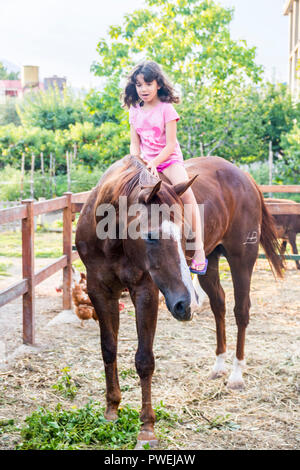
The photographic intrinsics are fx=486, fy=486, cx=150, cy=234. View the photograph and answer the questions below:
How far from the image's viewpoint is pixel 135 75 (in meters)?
3.17

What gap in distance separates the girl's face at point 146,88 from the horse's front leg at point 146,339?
1.21 m

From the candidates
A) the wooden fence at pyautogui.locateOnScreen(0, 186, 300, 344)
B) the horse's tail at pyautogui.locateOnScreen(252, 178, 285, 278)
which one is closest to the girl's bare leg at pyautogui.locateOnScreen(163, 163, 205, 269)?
the horse's tail at pyautogui.locateOnScreen(252, 178, 285, 278)

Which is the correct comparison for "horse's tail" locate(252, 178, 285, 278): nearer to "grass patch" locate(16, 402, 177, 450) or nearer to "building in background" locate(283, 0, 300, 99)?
"grass patch" locate(16, 402, 177, 450)

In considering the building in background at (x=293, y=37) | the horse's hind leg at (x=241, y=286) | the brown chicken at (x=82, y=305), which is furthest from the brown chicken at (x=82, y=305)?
the building in background at (x=293, y=37)

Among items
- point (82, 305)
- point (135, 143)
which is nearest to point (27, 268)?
point (82, 305)

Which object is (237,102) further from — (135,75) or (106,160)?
(135,75)

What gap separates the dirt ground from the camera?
9.89 ft

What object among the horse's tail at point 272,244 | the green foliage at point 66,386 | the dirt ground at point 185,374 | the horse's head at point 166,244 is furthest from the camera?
the horse's tail at point 272,244

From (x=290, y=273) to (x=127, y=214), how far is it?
5787 mm

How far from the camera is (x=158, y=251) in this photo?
7.70 ft

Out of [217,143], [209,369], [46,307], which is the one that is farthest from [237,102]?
[209,369]

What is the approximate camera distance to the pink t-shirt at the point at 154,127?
3.15 m

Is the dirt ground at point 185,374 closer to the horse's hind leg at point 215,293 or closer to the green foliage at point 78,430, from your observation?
the green foliage at point 78,430

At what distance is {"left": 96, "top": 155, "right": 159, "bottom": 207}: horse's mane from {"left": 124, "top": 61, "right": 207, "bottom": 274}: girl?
5.7 inches
